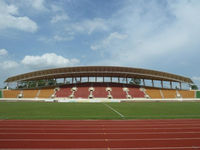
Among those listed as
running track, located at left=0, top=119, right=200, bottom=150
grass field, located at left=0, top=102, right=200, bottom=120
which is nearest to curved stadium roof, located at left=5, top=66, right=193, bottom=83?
grass field, located at left=0, top=102, right=200, bottom=120

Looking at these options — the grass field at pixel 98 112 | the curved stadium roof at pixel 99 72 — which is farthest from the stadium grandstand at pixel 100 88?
the grass field at pixel 98 112

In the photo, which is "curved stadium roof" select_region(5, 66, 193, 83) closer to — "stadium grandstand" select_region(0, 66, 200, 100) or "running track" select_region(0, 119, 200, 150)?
"stadium grandstand" select_region(0, 66, 200, 100)

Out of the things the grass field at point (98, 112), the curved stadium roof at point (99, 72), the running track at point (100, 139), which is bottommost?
the running track at point (100, 139)

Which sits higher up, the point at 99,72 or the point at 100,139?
the point at 99,72

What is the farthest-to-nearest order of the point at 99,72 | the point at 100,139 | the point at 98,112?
the point at 99,72
the point at 98,112
the point at 100,139

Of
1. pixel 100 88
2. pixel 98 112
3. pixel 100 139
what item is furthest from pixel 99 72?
pixel 100 139

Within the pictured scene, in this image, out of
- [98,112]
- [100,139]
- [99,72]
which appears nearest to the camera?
[100,139]

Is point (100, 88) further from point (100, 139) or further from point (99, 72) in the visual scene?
point (100, 139)

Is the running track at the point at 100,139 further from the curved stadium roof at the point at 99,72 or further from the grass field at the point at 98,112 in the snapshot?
the curved stadium roof at the point at 99,72

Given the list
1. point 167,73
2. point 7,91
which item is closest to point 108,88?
point 167,73

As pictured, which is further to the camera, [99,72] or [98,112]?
[99,72]

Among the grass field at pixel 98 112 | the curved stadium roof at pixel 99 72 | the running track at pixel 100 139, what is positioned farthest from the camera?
the curved stadium roof at pixel 99 72

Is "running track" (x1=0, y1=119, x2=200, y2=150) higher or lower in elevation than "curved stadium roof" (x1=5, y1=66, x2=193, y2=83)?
lower

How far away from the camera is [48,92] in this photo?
48500mm
